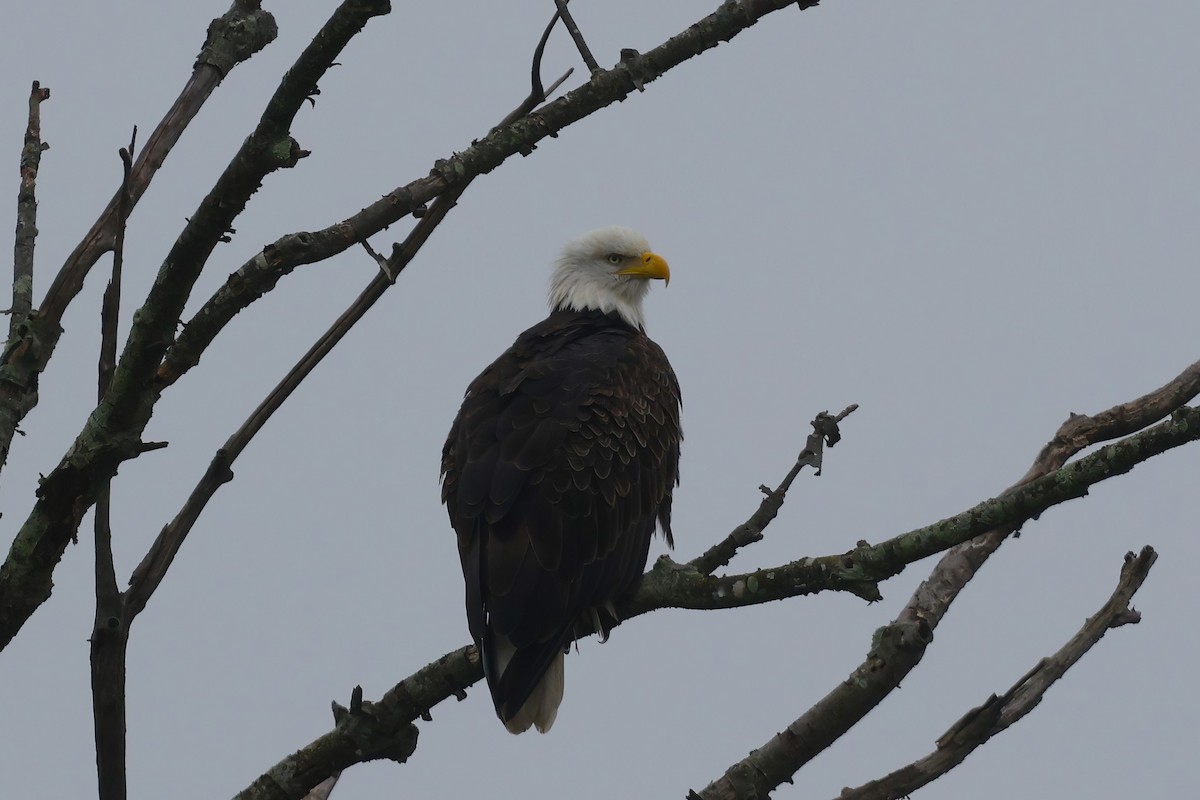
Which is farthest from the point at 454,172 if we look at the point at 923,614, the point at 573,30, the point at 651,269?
the point at 651,269

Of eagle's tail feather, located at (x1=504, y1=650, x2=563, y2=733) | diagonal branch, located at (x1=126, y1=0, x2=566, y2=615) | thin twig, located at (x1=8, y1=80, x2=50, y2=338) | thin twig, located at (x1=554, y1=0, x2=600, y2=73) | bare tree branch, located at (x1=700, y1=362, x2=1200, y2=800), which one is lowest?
bare tree branch, located at (x1=700, y1=362, x2=1200, y2=800)

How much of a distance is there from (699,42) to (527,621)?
210 cm

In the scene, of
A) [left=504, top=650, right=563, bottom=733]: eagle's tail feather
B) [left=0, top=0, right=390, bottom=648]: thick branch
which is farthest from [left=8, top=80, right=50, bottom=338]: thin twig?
[left=504, top=650, right=563, bottom=733]: eagle's tail feather

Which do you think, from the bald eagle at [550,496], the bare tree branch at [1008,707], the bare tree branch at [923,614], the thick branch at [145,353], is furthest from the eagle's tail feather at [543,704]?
the thick branch at [145,353]

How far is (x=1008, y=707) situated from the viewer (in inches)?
147

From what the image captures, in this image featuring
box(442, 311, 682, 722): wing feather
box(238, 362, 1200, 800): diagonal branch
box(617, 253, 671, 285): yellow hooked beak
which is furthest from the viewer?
box(617, 253, 671, 285): yellow hooked beak

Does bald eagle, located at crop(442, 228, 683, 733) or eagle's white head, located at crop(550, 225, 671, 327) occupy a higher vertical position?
eagle's white head, located at crop(550, 225, 671, 327)

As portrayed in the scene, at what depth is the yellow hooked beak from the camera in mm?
6688

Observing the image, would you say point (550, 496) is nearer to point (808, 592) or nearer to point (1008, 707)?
point (808, 592)

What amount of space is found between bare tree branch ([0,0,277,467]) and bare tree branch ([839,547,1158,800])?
8.54ft

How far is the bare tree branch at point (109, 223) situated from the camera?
4.08 m

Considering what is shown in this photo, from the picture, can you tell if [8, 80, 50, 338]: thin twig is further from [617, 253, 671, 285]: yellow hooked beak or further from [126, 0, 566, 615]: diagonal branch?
[617, 253, 671, 285]: yellow hooked beak

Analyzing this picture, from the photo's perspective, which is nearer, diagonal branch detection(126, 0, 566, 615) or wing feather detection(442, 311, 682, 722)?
diagonal branch detection(126, 0, 566, 615)

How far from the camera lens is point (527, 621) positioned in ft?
15.6
